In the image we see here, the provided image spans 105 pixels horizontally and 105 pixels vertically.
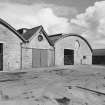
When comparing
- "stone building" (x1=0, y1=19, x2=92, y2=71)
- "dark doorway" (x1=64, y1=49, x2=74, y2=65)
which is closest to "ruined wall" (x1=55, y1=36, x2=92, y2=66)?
"stone building" (x1=0, y1=19, x2=92, y2=71)

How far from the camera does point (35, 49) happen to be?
24.1 m

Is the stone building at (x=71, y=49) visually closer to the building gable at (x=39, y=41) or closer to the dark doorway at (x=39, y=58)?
the building gable at (x=39, y=41)

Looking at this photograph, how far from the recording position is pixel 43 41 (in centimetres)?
2539

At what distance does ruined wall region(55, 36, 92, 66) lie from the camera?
28.2 meters

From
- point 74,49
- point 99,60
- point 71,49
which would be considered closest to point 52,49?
point 71,49

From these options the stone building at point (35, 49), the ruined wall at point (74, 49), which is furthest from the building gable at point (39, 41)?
the ruined wall at point (74, 49)

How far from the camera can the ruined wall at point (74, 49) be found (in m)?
28.2

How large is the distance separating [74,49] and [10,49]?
16323mm

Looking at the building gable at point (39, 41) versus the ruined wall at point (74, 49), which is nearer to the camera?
the building gable at point (39, 41)

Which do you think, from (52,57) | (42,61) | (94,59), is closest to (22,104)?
(42,61)

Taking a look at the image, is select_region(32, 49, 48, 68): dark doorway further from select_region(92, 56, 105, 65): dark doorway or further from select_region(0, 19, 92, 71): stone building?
select_region(92, 56, 105, 65): dark doorway

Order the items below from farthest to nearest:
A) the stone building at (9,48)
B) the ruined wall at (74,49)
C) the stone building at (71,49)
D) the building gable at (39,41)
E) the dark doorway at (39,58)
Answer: the stone building at (71,49) < the ruined wall at (74,49) < the dark doorway at (39,58) < the building gable at (39,41) < the stone building at (9,48)

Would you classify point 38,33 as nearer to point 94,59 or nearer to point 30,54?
point 30,54

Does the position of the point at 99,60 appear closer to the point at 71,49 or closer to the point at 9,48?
the point at 71,49
